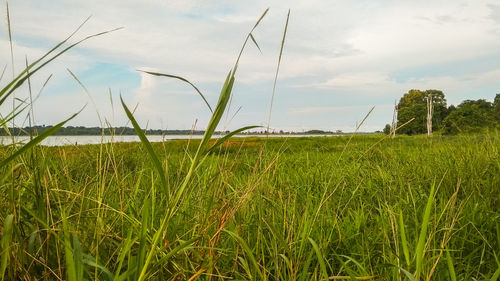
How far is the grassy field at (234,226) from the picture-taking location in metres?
1.15

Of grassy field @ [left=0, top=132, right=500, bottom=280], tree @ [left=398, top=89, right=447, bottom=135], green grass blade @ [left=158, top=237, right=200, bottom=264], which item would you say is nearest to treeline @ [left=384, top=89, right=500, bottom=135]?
tree @ [left=398, top=89, right=447, bottom=135]

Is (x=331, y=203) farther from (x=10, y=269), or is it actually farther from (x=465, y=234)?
(x=10, y=269)

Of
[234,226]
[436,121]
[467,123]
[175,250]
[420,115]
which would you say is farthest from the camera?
[467,123]

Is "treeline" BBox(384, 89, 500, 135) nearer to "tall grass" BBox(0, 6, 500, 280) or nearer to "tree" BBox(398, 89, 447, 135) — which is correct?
"tree" BBox(398, 89, 447, 135)

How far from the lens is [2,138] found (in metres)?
2.02

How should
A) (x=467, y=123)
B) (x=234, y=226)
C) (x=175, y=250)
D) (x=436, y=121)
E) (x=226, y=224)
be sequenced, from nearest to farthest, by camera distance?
(x=175, y=250)
(x=226, y=224)
(x=234, y=226)
(x=436, y=121)
(x=467, y=123)

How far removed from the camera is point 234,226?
1915 mm

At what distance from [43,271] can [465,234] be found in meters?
1.98

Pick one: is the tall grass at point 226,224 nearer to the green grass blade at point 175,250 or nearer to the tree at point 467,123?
the green grass blade at point 175,250

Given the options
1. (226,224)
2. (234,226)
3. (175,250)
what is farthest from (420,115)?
(175,250)

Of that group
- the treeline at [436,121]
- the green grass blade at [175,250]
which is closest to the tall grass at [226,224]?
the green grass blade at [175,250]

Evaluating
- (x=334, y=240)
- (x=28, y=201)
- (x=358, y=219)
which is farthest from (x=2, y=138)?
(x=358, y=219)

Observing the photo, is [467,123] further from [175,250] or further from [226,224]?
[175,250]

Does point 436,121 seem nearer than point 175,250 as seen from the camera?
No
